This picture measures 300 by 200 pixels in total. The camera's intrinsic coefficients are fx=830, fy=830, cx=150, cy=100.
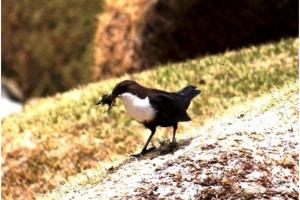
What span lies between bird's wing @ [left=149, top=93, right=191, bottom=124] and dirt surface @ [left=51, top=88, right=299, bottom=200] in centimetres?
37

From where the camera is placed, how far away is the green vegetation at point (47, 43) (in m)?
34.2

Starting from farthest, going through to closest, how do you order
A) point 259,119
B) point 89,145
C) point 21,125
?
1. point 21,125
2. point 89,145
3. point 259,119

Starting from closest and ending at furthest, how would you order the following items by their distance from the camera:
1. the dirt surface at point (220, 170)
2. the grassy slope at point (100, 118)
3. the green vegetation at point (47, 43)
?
the dirt surface at point (220, 170)
the grassy slope at point (100, 118)
the green vegetation at point (47, 43)

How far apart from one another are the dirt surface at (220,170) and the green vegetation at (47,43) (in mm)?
23572

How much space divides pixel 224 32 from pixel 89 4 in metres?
12.5

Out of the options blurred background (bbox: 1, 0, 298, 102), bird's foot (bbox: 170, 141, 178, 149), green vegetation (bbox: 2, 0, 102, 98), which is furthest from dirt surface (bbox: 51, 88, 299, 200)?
green vegetation (bbox: 2, 0, 102, 98)

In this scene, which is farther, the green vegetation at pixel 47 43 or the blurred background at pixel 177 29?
the green vegetation at pixel 47 43

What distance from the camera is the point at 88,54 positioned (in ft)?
111

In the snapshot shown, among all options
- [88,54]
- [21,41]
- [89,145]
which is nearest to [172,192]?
[89,145]

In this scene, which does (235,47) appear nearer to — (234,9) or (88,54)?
(234,9)

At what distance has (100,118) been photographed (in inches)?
712

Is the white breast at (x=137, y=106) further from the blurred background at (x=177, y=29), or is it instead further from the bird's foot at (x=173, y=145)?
the blurred background at (x=177, y=29)

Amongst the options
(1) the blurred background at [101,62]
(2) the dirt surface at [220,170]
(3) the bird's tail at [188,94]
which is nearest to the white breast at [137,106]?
(2) the dirt surface at [220,170]

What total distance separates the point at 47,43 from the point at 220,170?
2670cm
